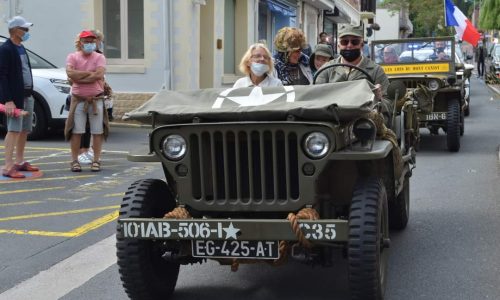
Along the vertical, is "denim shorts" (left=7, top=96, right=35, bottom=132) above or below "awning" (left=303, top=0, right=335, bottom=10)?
below

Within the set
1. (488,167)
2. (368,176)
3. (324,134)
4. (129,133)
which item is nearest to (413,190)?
(488,167)

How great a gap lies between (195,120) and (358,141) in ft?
3.24

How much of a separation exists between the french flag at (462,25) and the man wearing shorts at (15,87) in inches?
438

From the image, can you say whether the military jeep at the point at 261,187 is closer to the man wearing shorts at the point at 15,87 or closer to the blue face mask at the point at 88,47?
the man wearing shorts at the point at 15,87

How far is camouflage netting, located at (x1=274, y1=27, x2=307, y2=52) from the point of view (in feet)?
20.9

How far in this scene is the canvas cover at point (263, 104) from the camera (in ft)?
12.7

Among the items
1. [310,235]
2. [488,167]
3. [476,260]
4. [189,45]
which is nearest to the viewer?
[310,235]

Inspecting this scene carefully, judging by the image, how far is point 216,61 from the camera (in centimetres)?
1727

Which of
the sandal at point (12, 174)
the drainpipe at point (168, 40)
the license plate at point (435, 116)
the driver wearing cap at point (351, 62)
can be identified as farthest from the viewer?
the drainpipe at point (168, 40)

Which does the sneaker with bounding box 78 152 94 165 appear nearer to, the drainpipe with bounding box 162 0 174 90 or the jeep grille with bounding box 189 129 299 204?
the drainpipe with bounding box 162 0 174 90

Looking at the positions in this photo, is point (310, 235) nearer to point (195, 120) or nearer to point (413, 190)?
point (195, 120)

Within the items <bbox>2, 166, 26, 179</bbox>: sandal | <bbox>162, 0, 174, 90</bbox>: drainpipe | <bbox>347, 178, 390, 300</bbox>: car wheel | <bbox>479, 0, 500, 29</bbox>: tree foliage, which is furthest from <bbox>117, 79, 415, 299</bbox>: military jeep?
<bbox>479, 0, 500, 29</bbox>: tree foliage

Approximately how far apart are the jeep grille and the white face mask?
1.36 m

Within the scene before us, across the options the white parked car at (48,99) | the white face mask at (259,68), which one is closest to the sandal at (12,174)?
the white parked car at (48,99)
